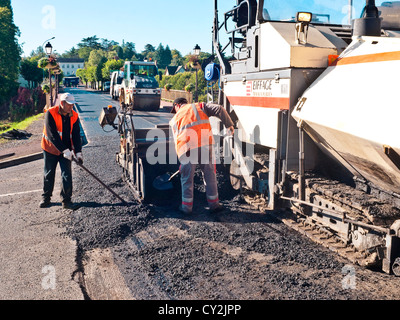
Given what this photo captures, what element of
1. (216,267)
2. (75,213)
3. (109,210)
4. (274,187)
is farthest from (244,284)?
(75,213)

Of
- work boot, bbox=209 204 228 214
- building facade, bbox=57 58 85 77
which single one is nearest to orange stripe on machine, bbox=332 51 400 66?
work boot, bbox=209 204 228 214

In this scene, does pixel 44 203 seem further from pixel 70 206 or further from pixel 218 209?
pixel 218 209

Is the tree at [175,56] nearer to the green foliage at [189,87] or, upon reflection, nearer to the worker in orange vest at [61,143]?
the green foliage at [189,87]

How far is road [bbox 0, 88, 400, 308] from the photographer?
11.4ft

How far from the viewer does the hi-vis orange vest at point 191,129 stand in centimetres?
550

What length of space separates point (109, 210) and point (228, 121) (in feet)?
6.66

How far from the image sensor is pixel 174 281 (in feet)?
12.0

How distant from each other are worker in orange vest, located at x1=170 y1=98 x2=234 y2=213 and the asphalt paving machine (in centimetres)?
54

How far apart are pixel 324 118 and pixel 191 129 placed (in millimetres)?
1991

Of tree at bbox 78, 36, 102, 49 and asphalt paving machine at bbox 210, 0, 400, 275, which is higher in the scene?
tree at bbox 78, 36, 102, 49

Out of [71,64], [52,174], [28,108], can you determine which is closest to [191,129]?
[52,174]

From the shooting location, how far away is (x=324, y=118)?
4.03 metres

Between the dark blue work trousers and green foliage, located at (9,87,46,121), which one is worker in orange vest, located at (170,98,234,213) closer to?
the dark blue work trousers

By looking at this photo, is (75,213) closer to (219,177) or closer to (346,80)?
(219,177)
